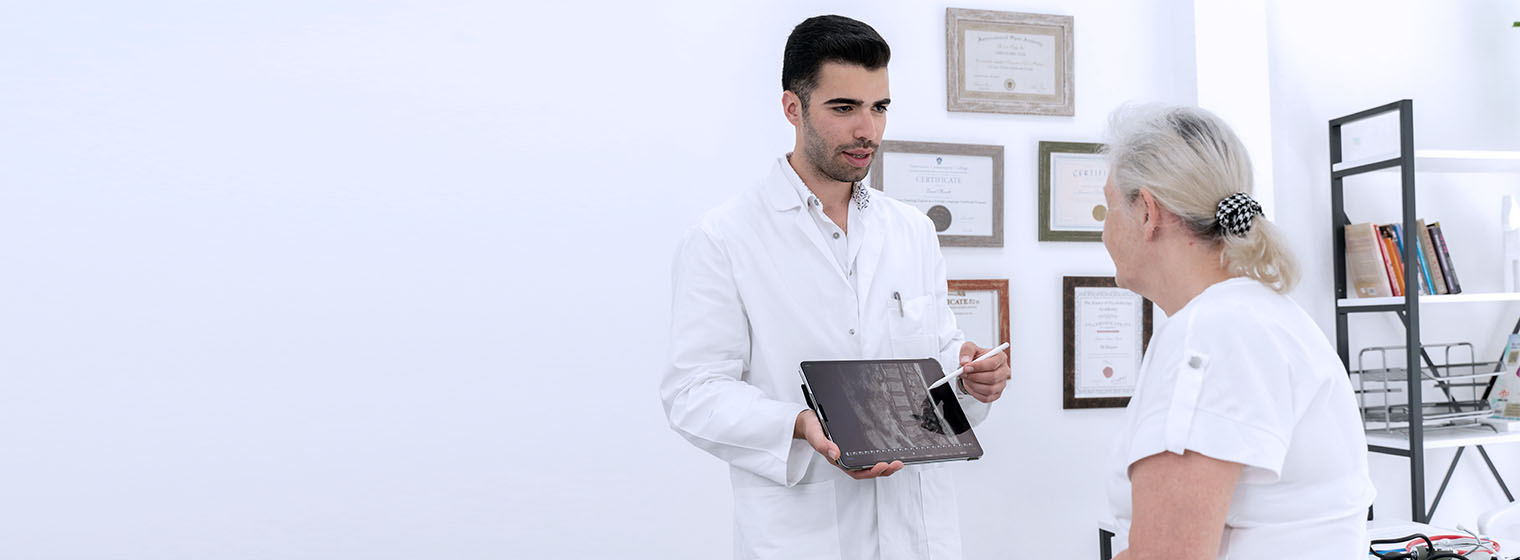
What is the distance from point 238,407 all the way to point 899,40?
2005 millimetres

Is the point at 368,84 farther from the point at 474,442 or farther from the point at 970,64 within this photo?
the point at 970,64

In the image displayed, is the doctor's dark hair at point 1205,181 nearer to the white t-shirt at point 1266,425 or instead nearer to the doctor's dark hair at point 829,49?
the white t-shirt at point 1266,425

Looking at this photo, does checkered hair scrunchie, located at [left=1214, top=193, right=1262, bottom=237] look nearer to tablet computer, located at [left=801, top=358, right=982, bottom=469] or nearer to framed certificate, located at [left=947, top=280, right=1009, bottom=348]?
tablet computer, located at [left=801, top=358, right=982, bottom=469]

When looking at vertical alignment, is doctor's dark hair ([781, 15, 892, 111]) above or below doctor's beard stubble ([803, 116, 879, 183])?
above

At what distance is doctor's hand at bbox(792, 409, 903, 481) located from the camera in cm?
162

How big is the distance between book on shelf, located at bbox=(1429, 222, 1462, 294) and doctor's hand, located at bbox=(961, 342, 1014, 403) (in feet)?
6.34

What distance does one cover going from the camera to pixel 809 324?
6.21 ft

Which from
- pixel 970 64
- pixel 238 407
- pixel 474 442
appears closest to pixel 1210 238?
pixel 970 64

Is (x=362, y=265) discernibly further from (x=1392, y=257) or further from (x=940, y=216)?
(x=1392, y=257)

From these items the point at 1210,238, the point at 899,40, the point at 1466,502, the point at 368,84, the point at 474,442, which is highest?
the point at 899,40

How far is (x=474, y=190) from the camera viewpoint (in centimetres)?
272

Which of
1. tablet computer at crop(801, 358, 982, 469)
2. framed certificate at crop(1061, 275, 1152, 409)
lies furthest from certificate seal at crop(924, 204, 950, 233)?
tablet computer at crop(801, 358, 982, 469)

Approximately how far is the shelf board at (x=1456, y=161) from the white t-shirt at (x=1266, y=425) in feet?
6.93

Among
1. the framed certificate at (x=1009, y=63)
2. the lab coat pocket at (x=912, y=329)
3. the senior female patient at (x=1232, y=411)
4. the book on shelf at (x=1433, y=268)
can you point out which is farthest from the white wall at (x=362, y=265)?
the senior female patient at (x=1232, y=411)
